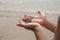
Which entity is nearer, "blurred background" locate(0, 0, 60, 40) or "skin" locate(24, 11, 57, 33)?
"skin" locate(24, 11, 57, 33)

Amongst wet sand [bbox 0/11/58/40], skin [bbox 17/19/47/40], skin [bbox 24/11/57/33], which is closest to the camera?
skin [bbox 17/19/47/40]

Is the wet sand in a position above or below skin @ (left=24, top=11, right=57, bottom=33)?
below

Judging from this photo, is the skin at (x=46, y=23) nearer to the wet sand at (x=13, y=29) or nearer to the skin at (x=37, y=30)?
the skin at (x=37, y=30)

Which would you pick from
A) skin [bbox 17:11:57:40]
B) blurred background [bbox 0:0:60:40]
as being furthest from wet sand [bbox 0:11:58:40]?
skin [bbox 17:11:57:40]

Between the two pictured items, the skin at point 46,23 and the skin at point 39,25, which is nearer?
the skin at point 39,25

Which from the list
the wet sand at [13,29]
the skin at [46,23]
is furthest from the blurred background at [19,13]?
the skin at [46,23]

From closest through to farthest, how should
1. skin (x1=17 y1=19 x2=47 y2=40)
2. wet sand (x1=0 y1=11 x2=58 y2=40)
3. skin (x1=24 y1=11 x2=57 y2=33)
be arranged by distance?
skin (x1=17 y1=19 x2=47 y2=40), skin (x1=24 y1=11 x2=57 y2=33), wet sand (x1=0 y1=11 x2=58 y2=40)

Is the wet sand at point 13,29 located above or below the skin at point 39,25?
below

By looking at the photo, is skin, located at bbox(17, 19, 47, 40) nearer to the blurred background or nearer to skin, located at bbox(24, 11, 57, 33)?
skin, located at bbox(24, 11, 57, 33)
